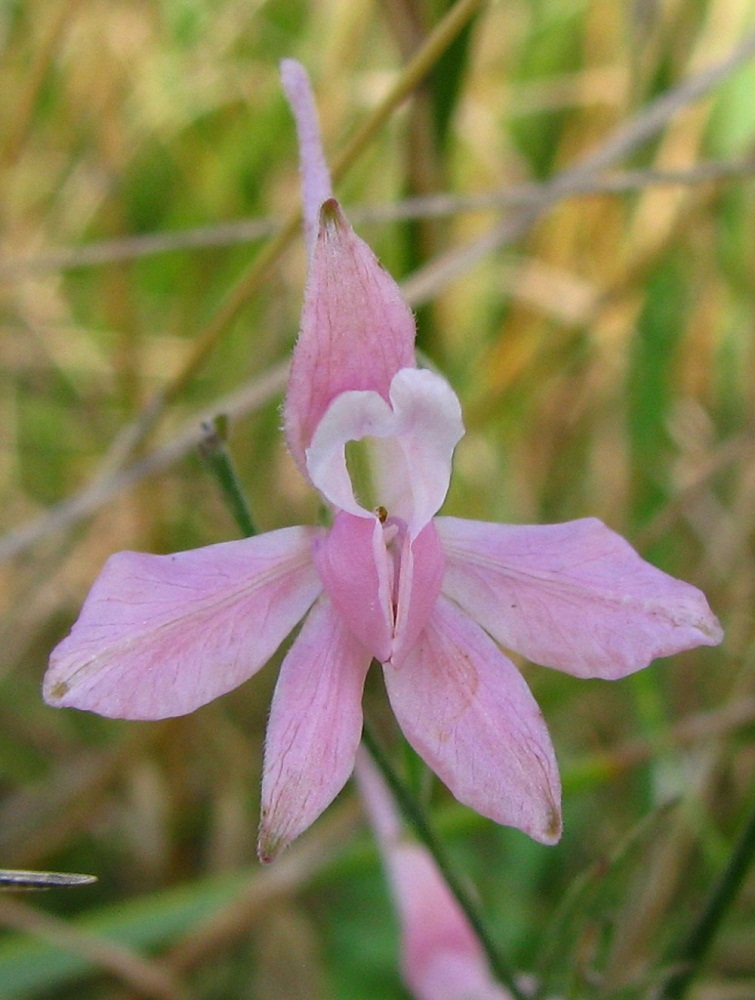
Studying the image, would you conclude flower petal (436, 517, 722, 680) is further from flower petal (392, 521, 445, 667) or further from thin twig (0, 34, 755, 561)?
thin twig (0, 34, 755, 561)

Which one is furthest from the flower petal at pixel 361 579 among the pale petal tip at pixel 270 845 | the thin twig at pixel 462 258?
the thin twig at pixel 462 258

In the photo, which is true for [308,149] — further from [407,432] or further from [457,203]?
[457,203]

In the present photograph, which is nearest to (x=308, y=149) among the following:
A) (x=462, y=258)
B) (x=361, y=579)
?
(x=361, y=579)

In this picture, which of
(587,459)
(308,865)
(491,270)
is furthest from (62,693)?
(491,270)

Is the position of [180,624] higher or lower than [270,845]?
higher

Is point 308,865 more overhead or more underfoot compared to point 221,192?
more underfoot

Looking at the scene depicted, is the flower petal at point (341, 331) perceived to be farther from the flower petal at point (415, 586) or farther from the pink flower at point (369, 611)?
the flower petal at point (415, 586)

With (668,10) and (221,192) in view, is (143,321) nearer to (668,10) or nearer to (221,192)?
(221,192)

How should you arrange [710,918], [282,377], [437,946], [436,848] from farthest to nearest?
[282,377], [437,946], [710,918], [436,848]
